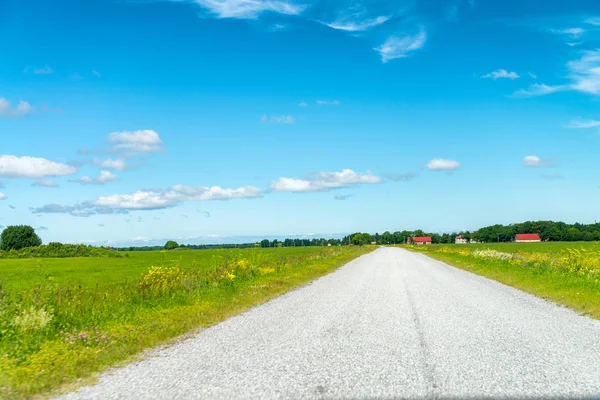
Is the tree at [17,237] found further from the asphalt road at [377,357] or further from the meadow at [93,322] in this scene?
the asphalt road at [377,357]

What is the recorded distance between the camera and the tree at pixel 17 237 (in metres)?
110

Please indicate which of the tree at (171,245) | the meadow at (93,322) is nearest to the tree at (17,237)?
the tree at (171,245)

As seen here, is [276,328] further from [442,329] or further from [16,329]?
[16,329]

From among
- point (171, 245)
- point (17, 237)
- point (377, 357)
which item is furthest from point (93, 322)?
point (171, 245)

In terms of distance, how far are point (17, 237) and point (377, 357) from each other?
4897 inches

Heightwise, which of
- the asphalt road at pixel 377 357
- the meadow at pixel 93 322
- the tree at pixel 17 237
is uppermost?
the tree at pixel 17 237

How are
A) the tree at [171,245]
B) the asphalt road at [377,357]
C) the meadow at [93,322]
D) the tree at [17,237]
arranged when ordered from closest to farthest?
the asphalt road at [377,357] < the meadow at [93,322] < the tree at [17,237] < the tree at [171,245]

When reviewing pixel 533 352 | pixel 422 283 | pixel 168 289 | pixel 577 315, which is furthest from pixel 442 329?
pixel 422 283

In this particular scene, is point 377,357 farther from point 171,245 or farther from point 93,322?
point 171,245

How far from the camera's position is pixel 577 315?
11844 mm

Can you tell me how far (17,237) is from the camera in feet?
362

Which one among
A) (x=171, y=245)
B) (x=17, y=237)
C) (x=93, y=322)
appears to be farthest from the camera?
(x=171, y=245)

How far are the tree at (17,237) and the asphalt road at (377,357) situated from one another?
11816 cm

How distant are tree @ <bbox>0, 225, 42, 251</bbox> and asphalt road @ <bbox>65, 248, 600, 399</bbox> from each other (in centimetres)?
11816
